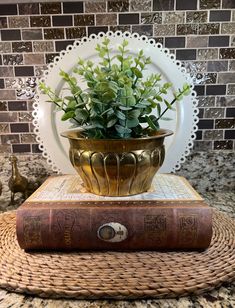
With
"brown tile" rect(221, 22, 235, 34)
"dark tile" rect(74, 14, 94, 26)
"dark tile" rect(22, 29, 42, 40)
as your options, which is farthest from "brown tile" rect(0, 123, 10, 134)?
"brown tile" rect(221, 22, 235, 34)

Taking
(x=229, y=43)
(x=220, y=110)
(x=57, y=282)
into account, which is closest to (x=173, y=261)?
(x=57, y=282)

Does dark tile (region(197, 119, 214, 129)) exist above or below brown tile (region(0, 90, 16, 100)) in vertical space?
below

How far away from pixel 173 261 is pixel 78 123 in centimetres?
32

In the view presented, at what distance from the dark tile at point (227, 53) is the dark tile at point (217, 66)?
0.6 inches

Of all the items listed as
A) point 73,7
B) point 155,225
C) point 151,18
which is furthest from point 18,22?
point 155,225

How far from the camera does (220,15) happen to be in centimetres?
86

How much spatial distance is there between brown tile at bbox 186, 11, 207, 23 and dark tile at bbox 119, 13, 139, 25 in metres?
0.14

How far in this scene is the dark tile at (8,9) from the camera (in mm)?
859

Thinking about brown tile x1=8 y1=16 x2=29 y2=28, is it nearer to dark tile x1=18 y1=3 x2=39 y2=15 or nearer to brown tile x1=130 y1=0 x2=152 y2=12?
dark tile x1=18 y1=3 x2=39 y2=15

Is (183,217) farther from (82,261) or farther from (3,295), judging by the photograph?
(3,295)

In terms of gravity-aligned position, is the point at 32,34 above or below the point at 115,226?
above

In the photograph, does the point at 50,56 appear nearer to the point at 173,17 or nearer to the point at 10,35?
the point at 10,35

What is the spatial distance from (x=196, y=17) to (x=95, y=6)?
28 centimetres

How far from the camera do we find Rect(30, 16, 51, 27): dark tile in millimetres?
866
